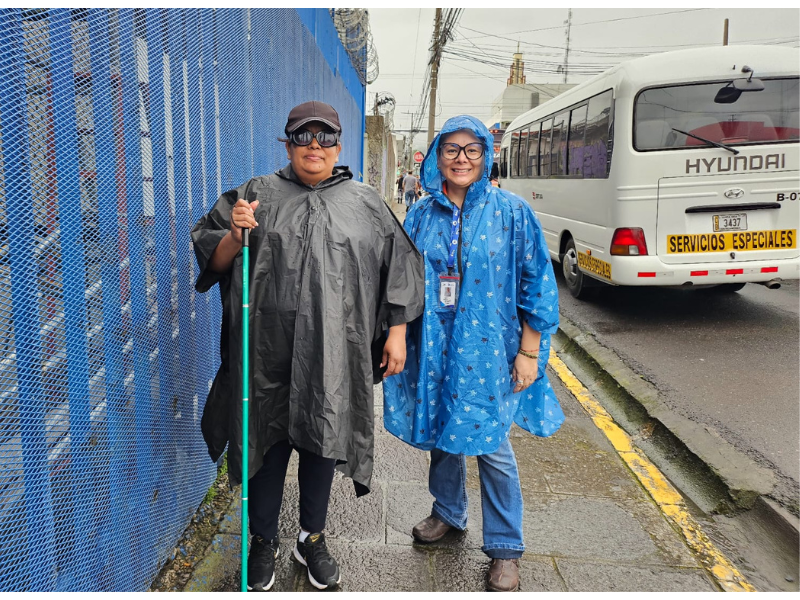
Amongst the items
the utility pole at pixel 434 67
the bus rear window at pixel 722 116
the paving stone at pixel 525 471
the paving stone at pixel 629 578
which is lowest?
the paving stone at pixel 525 471

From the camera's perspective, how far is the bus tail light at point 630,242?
6531 millimetres

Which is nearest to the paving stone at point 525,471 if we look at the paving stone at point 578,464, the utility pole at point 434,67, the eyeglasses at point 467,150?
the paving stone at point 578,464

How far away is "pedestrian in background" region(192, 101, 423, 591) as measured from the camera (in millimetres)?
2160

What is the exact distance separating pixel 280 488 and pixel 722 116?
19.9ft

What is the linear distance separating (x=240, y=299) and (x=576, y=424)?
2901 mm

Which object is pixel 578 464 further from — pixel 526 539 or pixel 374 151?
pixel 374 151

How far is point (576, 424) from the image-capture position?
4.34 meters

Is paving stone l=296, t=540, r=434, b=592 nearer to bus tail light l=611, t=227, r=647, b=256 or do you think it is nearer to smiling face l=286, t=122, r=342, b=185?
smiling face l=286, t=122, r=342, b=185

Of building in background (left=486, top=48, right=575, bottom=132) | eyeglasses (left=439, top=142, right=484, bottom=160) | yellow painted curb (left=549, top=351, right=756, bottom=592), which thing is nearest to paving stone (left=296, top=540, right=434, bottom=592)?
yellow painted curb (left=549, top=351, right=756, bottom=592)

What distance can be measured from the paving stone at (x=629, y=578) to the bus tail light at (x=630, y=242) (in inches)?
173

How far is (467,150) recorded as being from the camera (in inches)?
96.3

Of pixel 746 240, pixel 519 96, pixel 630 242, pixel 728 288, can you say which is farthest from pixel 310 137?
pixel 519 96

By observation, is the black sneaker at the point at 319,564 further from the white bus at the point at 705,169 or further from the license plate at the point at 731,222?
the license plate at the point at 731,222

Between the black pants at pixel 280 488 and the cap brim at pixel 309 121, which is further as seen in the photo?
the black pants at pixel 280 488
